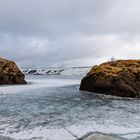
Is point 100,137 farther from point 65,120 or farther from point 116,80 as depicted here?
point 116,80

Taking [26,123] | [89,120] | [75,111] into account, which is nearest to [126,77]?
[75,111]

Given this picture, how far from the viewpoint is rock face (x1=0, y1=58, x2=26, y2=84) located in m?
31.0

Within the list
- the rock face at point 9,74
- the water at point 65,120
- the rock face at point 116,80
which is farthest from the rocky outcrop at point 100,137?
the rock face at point 9,74

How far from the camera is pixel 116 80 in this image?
1875 centimetres

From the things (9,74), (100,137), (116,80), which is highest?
(9,74)

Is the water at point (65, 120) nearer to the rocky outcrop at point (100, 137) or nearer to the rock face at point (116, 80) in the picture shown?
the rocky outcrop at point (100, 137)

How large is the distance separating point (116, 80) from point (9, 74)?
15538 millimetres

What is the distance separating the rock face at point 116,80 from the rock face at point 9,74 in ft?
39.0

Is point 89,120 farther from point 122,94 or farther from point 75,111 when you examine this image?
point 122,94

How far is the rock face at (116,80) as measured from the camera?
18.3 metres

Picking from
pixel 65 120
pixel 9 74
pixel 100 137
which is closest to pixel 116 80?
pixel 65 120

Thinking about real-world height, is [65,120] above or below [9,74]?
below

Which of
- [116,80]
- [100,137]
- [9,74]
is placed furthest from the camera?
[9,74]

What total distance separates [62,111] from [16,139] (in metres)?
4.10
